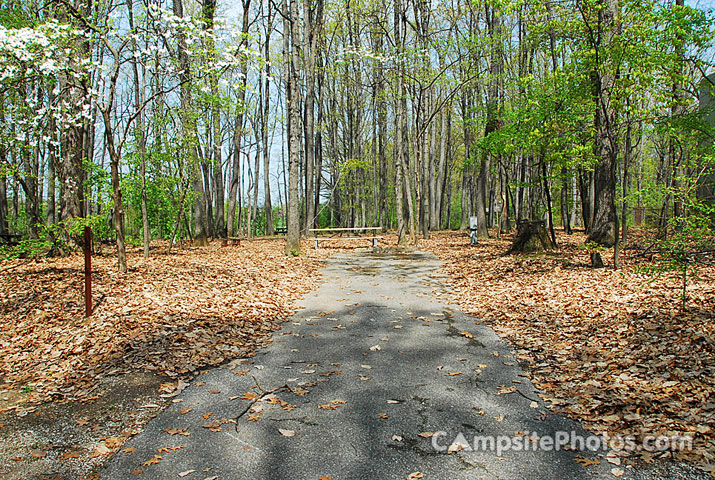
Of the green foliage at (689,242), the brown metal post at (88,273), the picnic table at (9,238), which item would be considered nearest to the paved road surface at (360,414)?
the green foliage at (689,242)

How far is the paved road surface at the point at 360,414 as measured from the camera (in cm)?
272

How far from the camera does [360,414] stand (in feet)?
11.2

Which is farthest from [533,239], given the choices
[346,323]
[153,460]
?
[153,460]

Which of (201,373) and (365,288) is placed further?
(365,288)

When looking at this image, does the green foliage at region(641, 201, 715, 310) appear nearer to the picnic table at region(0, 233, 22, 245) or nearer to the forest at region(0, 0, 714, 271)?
the forest at region(0, 0, 714, 271)

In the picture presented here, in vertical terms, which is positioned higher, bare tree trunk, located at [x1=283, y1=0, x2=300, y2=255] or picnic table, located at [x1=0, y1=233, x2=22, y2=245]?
bare tree trunk, located at [x1=283, y1=0, x2=300, y2=255]

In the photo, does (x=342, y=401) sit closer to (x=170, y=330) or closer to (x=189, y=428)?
(x=189, y=428)

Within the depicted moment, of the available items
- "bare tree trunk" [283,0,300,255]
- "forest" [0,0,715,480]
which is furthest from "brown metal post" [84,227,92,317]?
"bare tree trunk" [283,0,300,255]

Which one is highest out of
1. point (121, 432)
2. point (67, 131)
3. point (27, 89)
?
point (27, 89)

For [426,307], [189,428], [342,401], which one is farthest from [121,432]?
[426,307]

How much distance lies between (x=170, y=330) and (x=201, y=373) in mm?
1294

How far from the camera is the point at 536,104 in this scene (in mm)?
9477

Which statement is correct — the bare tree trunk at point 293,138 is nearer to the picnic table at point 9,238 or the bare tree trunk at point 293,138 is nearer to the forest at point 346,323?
the forest at point 346,323

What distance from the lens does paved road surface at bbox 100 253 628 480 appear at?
2.72m
